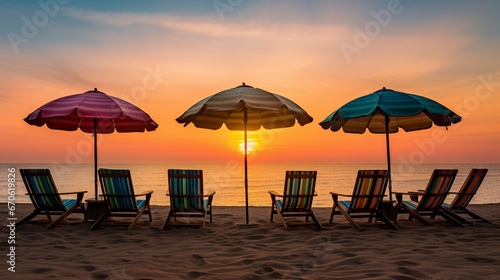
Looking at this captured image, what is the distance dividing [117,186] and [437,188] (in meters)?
5.47

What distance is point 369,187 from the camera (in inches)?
247

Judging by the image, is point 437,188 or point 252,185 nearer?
point 437,188

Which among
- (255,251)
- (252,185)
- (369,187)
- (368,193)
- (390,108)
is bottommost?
(252,185)


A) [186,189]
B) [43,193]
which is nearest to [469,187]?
[186,189]

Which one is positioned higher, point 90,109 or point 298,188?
point 90,109

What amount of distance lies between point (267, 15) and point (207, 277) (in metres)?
7.80

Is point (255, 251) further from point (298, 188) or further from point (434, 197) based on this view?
point (434, 197)

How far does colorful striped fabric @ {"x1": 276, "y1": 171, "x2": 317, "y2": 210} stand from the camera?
639cm

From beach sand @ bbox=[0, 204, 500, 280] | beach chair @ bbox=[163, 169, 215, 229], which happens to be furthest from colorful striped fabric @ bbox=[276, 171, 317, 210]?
beach chair @ bbox=[163, 169, 215, 229]

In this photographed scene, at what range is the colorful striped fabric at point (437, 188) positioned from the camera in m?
6.37

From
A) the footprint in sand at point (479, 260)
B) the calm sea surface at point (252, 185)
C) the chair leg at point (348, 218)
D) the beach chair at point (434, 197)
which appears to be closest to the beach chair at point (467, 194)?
the beach chair at point (434, 197)

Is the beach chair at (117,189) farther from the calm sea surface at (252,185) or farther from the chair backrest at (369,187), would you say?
the calm sea surface at (252,185)

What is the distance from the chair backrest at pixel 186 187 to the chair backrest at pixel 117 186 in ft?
2.19

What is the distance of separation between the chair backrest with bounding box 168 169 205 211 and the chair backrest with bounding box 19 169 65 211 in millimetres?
1955
